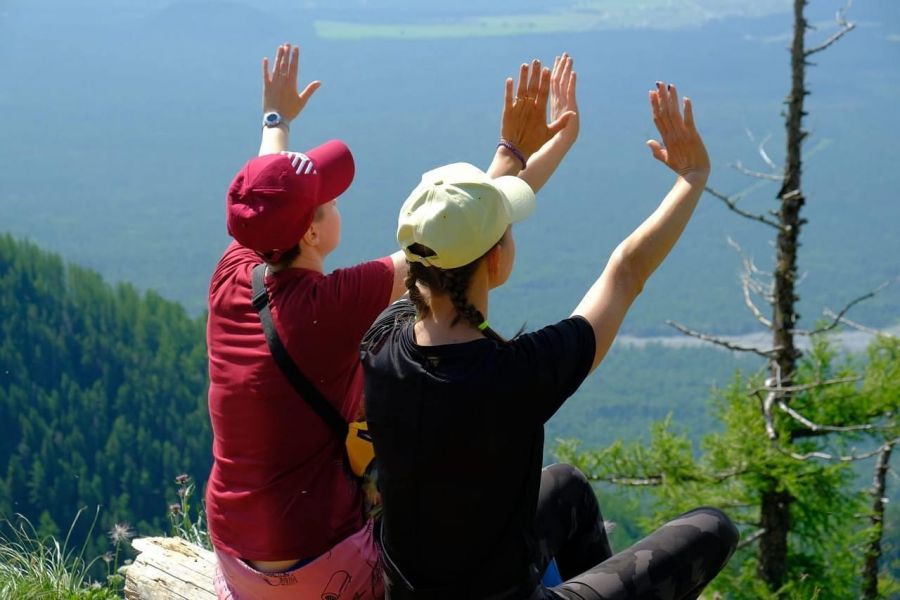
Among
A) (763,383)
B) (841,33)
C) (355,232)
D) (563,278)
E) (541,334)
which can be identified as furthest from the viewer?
(355,232)

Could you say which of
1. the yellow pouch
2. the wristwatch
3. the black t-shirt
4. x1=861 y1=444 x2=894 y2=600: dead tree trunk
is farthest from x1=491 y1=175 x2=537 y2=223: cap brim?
x1=861 y1=444 x2=894 y2=600: dead tree trunk

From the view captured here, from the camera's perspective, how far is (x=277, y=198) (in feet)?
10.3

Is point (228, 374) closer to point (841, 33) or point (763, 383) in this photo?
point (841, 33)

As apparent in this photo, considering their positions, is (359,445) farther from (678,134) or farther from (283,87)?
(283,87)

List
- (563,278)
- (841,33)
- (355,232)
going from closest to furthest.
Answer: (841,33)
(563,278)
(355,232)

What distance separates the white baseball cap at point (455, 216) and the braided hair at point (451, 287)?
2 cm

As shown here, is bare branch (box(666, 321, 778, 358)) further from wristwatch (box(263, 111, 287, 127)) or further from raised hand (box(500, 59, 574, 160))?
raised hand (box(500, 59, 574, 160))

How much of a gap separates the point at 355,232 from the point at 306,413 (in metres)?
198

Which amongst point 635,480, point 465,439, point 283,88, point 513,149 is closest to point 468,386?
point 465,439

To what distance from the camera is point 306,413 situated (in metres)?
3.06

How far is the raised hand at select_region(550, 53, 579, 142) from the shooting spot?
3727mm

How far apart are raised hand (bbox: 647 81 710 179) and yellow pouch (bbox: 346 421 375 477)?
41.0 inches

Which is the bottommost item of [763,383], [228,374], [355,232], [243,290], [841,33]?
[355,232]

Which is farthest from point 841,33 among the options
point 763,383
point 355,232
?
point 355,232
